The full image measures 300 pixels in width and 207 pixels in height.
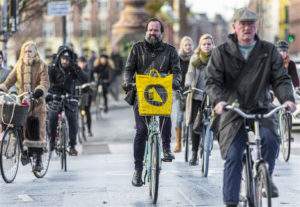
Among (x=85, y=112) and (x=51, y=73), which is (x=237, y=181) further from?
(x=85, y=112)

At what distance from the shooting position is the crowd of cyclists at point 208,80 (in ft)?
20.3

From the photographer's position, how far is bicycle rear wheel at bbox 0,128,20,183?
963 centimetres

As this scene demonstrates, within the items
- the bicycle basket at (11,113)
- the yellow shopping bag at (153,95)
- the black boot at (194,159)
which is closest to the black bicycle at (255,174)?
the yellow shopping bag at (153,95)

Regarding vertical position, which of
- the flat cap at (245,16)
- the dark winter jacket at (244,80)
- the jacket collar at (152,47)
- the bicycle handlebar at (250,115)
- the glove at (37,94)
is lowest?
the glove at (37,94)

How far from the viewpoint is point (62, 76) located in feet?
40.9

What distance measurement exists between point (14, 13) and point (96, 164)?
6.11m

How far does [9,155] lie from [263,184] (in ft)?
15.7

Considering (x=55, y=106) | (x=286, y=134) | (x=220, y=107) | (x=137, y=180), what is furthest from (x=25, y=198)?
(x=286, y=134)

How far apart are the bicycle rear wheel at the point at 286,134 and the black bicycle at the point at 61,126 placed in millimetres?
3260

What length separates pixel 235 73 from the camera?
6.21 metres

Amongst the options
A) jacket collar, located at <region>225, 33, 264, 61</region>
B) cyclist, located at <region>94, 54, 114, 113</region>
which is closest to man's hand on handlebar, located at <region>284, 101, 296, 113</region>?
jacket collar, located at <region>225, 33, 264, 61</region>

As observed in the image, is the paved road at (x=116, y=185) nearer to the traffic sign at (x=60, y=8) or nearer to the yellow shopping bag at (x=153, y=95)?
the yellow shopping bag at (x=153, y=95)

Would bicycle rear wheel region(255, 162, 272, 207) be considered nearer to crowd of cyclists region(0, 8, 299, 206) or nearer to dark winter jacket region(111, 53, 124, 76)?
crowd of cyclists region(0, 8, 299, 206)

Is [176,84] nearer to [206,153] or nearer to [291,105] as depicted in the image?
[206,153]
